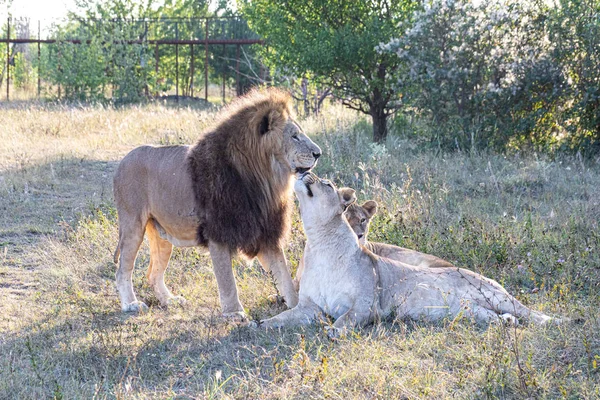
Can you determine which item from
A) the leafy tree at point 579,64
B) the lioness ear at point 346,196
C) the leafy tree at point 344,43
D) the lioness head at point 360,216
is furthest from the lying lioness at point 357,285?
the leafy tree at point 344,43

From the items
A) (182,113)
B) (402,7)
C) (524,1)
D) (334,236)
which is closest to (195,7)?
(182,113)

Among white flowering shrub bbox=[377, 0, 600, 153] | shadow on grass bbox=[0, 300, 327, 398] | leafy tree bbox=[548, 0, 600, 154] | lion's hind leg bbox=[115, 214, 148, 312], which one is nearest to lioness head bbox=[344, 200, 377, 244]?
shadow on grass bbox=[0, 300, 327, 398]

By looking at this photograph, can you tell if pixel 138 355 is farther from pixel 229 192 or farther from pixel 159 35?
pixel 159 35

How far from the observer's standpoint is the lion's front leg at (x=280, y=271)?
5590 millimetres

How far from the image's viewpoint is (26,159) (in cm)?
1120

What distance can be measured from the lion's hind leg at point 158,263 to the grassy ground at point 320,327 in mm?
163

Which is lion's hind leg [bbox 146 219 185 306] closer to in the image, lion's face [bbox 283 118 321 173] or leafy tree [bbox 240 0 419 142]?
lion's face [bbox 283 118 321 173]

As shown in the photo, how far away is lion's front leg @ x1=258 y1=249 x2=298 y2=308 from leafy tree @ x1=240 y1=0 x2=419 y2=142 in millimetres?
6198

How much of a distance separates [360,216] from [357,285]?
1.05 metres

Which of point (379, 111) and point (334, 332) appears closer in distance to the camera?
point (334, 332)

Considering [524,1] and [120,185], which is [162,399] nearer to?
[120,185]

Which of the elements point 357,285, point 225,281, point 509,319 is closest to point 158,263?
point 225,281

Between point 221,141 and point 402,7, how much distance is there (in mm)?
7031

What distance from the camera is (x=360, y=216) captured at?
5.90m
